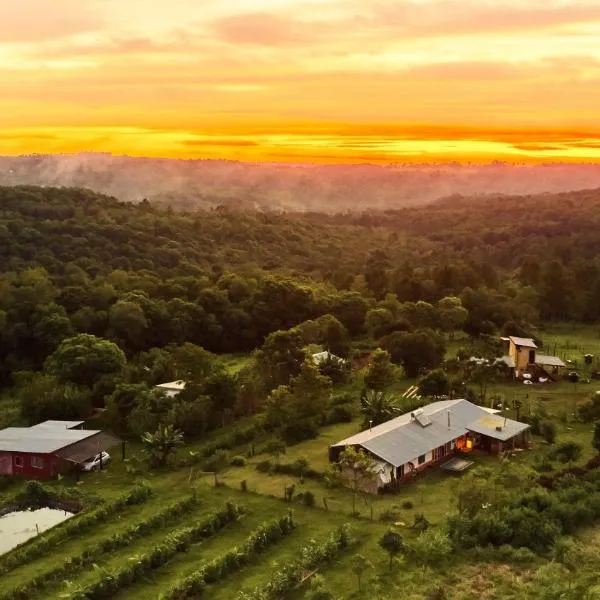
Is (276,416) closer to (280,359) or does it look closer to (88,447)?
(280,359)

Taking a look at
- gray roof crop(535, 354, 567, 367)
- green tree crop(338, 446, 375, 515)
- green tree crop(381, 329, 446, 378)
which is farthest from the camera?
green tree crop(381, 329, 446, 378)

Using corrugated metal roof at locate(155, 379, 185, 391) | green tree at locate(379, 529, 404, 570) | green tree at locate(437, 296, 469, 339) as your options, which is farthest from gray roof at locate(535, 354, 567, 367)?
green tree at locate(379, 529, 404, 570)

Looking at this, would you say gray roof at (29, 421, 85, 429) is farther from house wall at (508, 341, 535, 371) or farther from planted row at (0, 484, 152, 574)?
house wall at (508, 341, 535, 371)

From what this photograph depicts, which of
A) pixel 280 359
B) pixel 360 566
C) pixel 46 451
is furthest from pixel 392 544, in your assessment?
pixel 280 359

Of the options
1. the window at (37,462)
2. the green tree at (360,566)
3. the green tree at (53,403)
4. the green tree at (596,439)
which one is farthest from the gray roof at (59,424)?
the green tree at (596,439)

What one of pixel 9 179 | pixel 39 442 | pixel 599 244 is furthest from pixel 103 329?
pixel 9 179

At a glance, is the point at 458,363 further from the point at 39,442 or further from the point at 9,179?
the point at 9,179
